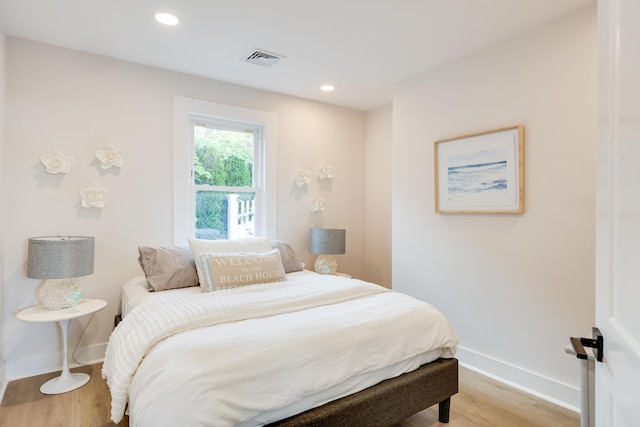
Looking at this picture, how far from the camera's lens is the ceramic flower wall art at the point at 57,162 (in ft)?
8.66

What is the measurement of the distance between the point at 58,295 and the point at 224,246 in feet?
3.89

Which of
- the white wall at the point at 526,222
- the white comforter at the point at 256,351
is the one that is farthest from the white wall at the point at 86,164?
the white wall at the point at 526,222

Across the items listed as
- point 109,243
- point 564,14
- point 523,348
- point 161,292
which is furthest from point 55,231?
point 564,14

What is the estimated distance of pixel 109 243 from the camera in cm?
292

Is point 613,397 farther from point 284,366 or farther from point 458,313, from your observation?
point 458,313

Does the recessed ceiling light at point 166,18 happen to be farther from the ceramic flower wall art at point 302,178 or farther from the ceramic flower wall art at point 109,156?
the ceramic flower wall art at point 302,178

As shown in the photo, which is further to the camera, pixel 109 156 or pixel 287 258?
pixel 287 258

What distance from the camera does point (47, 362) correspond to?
8.82 feet

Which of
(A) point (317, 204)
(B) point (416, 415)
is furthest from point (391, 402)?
(A) point (317, 204)

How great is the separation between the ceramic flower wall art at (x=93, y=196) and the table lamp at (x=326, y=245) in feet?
6.48

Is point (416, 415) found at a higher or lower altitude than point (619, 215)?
lower

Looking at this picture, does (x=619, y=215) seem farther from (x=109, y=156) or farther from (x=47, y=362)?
(x=47, y=362)

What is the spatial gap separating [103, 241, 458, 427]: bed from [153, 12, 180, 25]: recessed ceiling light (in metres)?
1.83

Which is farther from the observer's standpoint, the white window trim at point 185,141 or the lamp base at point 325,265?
the lamp base at point 325,265
